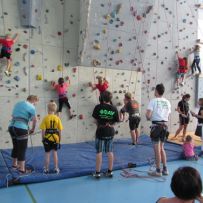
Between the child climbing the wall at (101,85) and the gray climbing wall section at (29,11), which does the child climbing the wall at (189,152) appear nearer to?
the child climbing the wall at (101,85)

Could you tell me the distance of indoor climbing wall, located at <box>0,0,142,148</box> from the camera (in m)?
5.91

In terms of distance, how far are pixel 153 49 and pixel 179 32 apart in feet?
3.82

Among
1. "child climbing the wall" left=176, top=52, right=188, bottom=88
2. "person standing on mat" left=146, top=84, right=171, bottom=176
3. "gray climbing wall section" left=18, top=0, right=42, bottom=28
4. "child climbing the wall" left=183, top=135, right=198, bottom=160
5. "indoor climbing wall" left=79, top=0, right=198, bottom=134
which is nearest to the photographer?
"person standing on mat" left=146, top=84, right=171, bottom=176

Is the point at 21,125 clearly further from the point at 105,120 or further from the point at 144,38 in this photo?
the point at 144,38

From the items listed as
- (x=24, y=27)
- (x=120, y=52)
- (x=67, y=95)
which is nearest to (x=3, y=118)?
(x=67, y=95)

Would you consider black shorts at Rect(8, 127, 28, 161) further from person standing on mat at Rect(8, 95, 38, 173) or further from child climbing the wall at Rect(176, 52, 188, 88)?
child climbing the wall at Rect(176, 52, 188, 88)

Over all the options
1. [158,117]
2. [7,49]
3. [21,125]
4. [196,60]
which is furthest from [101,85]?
[196,60]

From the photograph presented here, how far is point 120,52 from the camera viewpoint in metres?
7.08

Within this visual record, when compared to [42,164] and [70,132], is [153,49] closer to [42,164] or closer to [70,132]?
[70,132]

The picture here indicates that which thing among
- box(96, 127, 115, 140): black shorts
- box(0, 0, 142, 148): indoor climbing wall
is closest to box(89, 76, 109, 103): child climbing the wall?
box(0, 0, 142, 148): indoor climbing wall

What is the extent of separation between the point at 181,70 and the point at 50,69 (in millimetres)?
4261

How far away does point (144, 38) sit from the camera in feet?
23.9

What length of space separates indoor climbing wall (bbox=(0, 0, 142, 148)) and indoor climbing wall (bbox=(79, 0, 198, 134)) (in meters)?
0.30

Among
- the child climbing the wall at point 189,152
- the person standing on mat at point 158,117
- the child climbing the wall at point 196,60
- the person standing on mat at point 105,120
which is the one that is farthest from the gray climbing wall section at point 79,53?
the person standing on mat at point 158,117
